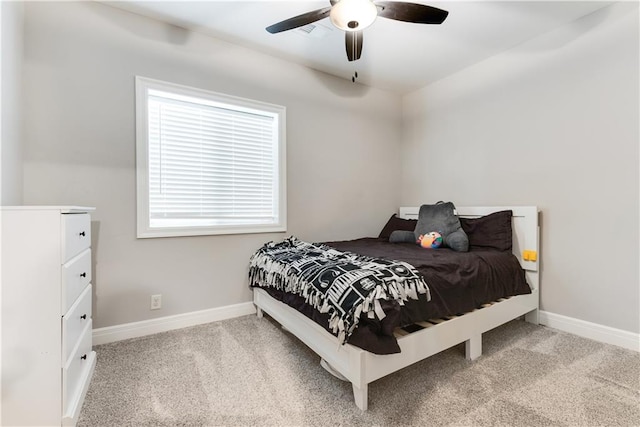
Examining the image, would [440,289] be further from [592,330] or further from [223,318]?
[223,318]

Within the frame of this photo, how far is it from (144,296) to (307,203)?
1.64 metres

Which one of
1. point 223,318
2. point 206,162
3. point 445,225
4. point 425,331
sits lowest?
point 223,318

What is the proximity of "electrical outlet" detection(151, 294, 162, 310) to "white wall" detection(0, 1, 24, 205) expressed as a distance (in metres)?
1.04

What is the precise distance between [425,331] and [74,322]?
1767 mm

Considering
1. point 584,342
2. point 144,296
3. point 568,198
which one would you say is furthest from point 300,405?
point 568,198

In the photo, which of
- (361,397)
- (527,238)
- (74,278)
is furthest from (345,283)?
(527,238)

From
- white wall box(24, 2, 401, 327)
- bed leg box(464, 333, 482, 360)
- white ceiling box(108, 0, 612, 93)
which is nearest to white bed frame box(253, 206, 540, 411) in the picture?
bed leg box(464, 333, 482, 360)

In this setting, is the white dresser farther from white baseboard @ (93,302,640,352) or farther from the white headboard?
the white headboard

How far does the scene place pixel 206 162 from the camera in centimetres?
252

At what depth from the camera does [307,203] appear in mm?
2975

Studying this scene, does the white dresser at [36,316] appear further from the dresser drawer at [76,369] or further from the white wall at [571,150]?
the white wall at [571,150]

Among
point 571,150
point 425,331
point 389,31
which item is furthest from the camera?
point 389,31


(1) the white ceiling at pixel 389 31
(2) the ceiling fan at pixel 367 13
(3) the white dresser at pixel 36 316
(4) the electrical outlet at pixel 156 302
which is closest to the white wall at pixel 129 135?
(4) the electrical outlet at pixel 156 302

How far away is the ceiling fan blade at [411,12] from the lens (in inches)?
62.1
